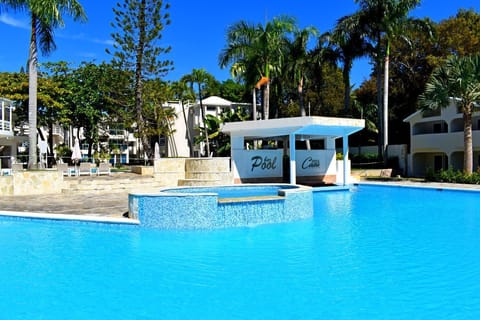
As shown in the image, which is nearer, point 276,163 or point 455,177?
point 455,177

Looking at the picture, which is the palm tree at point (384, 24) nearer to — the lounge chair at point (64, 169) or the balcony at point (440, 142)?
the balcony at point (440, 142)

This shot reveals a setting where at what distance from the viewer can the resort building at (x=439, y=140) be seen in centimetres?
2781

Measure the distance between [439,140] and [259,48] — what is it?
14365 mm

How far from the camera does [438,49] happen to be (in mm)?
34062

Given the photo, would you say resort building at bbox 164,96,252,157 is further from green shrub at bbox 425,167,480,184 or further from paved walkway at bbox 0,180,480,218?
paved walkway at bbox 0,180,480,218

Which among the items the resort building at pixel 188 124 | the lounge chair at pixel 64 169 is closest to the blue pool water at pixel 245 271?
the lounge chair at pixel 64 169

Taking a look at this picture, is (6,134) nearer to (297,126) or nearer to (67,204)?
(67,204)

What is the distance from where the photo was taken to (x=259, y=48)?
29.3 m

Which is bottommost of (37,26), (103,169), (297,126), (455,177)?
(455,177)

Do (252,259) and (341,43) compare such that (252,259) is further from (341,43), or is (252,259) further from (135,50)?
(341,43)

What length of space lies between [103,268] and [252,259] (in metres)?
2.80

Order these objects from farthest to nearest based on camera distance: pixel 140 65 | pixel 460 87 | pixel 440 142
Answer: pixel 140 65 < pixel 440 142 < pixel 460 87

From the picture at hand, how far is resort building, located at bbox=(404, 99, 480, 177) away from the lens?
1095 inches

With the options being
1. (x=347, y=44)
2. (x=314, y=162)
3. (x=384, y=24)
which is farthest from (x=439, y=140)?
(x=314, y=162)
